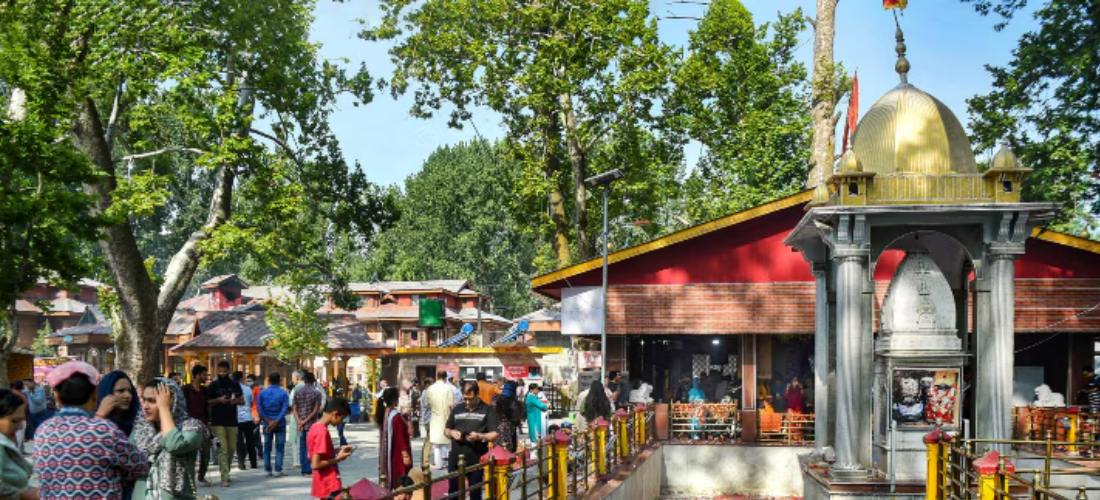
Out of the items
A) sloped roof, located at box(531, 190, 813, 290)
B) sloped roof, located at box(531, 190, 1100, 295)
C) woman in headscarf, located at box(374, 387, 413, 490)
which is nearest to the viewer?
woman in headscarf, located at box(374, 387, 413, 490)

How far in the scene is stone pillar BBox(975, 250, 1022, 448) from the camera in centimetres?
1656

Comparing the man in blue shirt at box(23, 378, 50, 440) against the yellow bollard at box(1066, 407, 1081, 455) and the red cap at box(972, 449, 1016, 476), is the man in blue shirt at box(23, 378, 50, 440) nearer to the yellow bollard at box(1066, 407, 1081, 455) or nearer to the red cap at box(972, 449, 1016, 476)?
the red cap at box(972, 449, 1016, 476)

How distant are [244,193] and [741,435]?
11.7 m

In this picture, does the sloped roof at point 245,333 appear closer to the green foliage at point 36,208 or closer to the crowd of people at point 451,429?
the crowd of people at point 451,429

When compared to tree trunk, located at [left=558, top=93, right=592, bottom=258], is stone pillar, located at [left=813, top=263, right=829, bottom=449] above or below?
below

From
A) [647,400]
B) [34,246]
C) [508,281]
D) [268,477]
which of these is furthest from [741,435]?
[508,281]

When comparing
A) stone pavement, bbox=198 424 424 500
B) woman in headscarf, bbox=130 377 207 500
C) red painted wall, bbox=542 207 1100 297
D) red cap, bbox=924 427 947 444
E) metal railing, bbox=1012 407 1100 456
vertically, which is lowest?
stone pavement, bbox=198 424 424 500

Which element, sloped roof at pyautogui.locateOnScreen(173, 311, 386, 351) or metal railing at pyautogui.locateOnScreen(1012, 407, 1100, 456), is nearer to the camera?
metal railing at pyautogui.locateOnScreen(1012, 407, 1100, 456)

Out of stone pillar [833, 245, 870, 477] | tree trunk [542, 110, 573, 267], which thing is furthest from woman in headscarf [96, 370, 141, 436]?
tree trunk [542, 110, 573, 267]

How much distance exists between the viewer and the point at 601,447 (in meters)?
16.7

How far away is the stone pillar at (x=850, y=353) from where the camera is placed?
1689 centimetres

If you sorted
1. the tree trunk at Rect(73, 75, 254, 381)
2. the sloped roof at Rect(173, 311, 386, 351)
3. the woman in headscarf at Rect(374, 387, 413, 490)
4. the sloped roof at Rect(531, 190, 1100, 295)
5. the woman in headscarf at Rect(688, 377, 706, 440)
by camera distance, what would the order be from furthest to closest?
the sloped roof at Rect(173, 311, 386, 351)
the sloped roof at Rect(531, 190, 1100, 295)
the tree trunk at Rect(73, 75, 254, 381)
the woman in headscarf at Rect(688, 377, 706, 440)
the woman in headscarf at Rect(374, 387, 413, 490)

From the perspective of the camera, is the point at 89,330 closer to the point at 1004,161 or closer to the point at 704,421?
the point at 704,421

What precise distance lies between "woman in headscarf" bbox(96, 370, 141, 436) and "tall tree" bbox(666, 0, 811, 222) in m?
38.9
